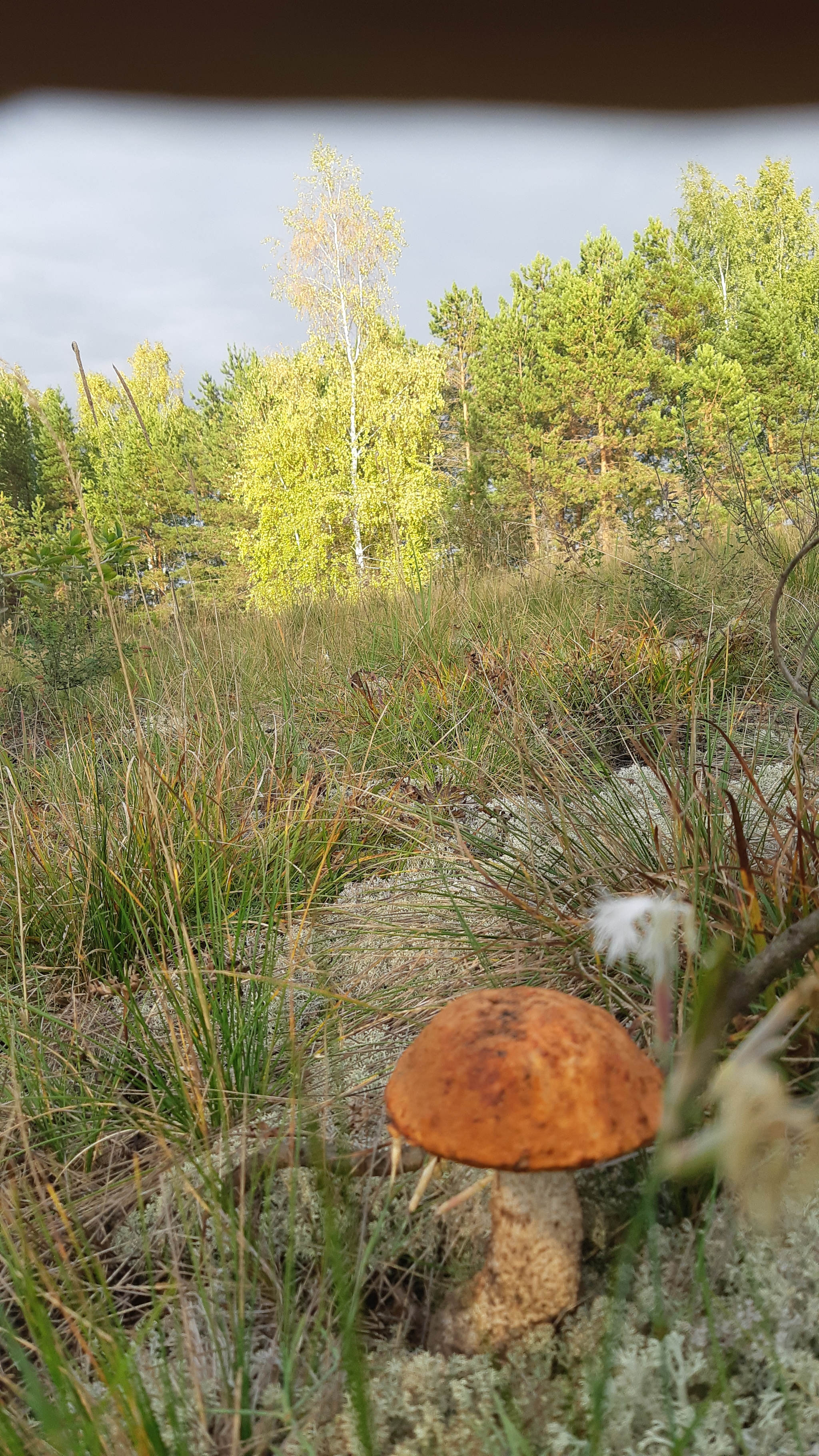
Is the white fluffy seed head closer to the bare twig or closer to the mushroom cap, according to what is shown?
the mushroom cap

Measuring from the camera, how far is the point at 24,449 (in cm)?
2502

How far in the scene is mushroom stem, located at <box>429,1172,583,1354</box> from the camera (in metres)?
0.77

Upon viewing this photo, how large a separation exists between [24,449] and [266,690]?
2577 cm

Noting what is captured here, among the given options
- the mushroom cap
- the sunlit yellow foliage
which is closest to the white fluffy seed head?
the mushroom cap

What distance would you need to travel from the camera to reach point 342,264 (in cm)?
1844

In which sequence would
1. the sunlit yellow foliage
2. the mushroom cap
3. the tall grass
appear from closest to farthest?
the mushroom cap, the tall grass, the sunlit yellow foliage

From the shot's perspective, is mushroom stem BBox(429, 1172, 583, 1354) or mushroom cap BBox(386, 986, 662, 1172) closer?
mushroom cap BBox(386, 986, 662, 1172)

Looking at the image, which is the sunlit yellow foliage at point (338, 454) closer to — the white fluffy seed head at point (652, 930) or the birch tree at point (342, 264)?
the birch tree at point (342, 264)

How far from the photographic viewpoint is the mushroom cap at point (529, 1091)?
635 mm

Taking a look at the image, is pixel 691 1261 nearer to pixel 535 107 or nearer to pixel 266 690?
pixel 535 107

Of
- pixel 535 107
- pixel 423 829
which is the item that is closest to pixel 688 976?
pixel 535 107

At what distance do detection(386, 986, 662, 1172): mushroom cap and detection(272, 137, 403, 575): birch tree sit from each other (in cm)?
1695

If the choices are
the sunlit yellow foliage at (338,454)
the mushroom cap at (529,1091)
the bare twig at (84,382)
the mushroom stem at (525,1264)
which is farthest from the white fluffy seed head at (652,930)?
the sunlit yellow foliage at (338,454)

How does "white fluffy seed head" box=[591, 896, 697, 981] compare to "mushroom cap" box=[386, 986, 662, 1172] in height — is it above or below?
above
